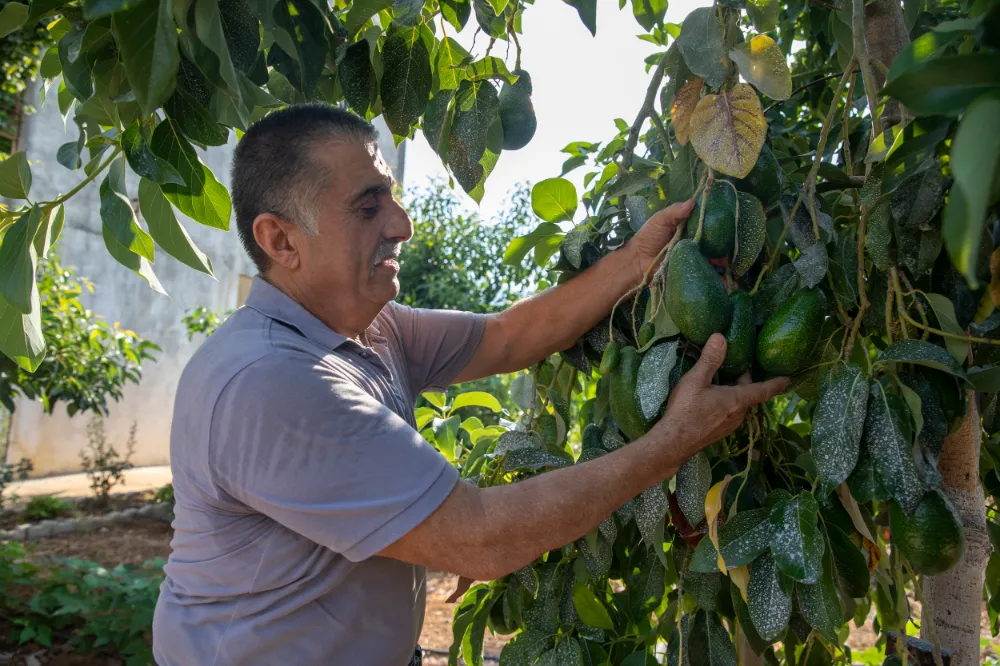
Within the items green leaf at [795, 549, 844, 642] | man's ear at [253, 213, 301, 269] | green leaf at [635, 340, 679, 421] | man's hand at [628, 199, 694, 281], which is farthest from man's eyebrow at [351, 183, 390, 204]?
green leaf at [795, 549, 844, 642]

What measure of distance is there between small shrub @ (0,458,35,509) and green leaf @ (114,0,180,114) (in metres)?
6.17

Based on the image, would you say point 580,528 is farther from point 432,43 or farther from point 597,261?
point 432,43

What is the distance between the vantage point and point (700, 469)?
1189mm

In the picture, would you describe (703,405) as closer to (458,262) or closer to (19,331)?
(19,331)

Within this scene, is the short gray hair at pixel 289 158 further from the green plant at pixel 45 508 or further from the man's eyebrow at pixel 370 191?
the green plant at pixel 45 508

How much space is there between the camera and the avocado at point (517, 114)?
1.35 meters

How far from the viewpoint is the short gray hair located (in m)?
1.55

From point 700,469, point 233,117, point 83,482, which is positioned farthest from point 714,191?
point 83,482

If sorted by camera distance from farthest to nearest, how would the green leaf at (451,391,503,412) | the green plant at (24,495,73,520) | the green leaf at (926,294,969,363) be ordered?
1. the green plant at (24,495,73,520)
2. the green leaf at (451,391,503,412)
3. the green leaf at (926,294,969,363)

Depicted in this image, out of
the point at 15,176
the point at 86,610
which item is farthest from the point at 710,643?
the point at 86,610

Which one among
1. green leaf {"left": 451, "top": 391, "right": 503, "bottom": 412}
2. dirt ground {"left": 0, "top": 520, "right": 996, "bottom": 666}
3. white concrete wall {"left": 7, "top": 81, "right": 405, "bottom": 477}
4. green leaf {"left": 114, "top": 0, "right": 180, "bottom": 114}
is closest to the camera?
green leaf {"left": 114, "top": 0, "right": 180, "bottom": 114}

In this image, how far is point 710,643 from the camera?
129 centimetres

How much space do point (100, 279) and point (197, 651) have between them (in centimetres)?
890

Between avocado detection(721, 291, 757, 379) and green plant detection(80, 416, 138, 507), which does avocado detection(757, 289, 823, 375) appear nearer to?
avocado detection(721, 291, 757, 379)
